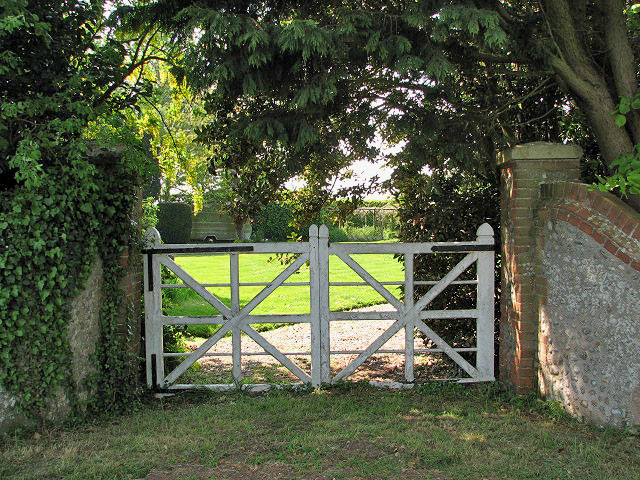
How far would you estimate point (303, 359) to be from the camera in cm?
731

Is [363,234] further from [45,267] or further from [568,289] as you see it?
[45,267]

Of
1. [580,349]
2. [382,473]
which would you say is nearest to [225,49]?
[382,473]

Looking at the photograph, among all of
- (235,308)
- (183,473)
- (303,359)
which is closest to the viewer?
(183,473)

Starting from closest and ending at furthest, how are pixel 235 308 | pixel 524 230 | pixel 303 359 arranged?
pixel 524 230
pixel 235 308
pixel 303 359

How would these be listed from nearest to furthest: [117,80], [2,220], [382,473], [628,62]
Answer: [382,473], [2,220], [628,62], [117,80]

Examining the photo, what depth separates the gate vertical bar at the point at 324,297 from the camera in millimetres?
5461

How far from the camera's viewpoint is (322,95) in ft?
14.7

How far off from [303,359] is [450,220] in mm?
2889

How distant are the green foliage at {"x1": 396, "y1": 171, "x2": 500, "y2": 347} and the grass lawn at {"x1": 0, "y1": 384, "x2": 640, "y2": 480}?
1054mm

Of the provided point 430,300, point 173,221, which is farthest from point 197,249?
point 173,221

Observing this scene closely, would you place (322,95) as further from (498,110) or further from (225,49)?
(498,110)

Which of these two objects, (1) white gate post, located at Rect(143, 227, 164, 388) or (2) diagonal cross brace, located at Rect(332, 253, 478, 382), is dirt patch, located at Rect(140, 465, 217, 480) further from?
(2) diagonal cross brace, located at Rect(332, 253, 478, 382)

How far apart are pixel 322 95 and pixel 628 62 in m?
2.79

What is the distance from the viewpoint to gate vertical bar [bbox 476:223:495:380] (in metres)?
5.50
